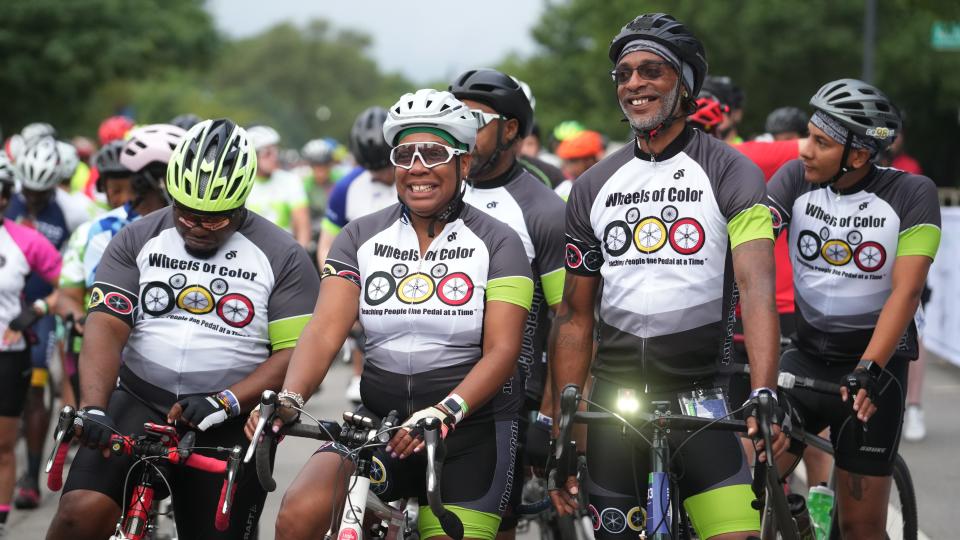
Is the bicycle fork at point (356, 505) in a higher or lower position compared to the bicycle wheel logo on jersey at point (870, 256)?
lower

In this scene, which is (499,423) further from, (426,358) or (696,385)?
(696,385)

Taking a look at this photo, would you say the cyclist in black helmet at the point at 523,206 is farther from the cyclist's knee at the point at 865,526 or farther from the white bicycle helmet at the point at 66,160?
the white bicycle helmet at the point at 66,160

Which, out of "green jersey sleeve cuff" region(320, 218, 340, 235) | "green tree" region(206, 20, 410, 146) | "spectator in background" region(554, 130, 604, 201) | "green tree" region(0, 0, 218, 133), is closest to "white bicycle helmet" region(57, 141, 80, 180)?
"green jersey sleeve cuff" region(320, 218, 340, 235)

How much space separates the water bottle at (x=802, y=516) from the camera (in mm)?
6281

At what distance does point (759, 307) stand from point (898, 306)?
1.29 meters

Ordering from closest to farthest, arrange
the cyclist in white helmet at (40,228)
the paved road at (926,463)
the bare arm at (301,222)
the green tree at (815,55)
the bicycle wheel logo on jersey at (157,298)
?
1. the bicycle wheel logo on jersey at (157,298)
2. the paved road at (926,463)
3. the cyclist in white helmet at (40,228)
4. the bare arm at (301,222)
5. the green tree at (815,55)

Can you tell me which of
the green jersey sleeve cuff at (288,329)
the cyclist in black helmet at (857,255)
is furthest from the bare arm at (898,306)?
the green jersey sleeve cuff at (288,329)

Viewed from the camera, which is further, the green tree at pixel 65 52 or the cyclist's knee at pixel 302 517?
the green tree at pixel 65 52

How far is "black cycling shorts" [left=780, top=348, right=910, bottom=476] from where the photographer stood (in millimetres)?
6254

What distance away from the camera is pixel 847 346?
6.45 metres

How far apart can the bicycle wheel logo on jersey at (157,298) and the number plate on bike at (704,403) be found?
6.74ft

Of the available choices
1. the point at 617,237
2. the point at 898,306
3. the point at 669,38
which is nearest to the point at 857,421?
the point at 898,306

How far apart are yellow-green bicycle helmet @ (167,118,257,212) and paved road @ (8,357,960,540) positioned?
3412 mm

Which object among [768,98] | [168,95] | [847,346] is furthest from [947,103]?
[168,95]
